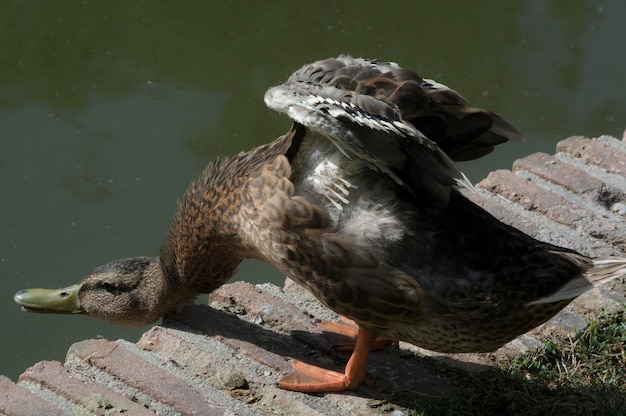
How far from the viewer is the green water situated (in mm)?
5082

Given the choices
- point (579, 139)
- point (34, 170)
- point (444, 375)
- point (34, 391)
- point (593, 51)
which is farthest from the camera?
point (593, 51)

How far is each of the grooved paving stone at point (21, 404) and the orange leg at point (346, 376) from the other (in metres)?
0.79

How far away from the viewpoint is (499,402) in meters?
3.17

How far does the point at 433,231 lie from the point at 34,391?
1416 mm

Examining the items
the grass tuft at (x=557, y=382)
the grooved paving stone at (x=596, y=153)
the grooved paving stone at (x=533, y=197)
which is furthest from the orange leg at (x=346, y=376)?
the grooved paving stone at (x=596, y=153)

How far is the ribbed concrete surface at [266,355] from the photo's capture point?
3098mm

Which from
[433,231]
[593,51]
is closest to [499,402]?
[433,231]

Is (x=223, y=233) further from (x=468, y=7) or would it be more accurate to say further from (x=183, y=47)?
(x=468, y=7)

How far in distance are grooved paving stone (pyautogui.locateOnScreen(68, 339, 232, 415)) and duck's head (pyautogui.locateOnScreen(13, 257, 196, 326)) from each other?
1.71ft

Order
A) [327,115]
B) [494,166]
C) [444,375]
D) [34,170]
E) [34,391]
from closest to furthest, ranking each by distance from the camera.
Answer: [327,115], [34,391], [444,375], [34,170], [494,166]

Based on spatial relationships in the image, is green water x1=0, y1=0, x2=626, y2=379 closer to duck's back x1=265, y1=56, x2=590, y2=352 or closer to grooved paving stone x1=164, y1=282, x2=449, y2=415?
grooved paving stone x1=164, y1=282, x2=449, y2=415

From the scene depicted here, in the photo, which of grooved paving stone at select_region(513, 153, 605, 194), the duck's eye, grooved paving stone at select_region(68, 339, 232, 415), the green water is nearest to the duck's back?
grooved paving stone at select_region(68, 339, 232, 415)

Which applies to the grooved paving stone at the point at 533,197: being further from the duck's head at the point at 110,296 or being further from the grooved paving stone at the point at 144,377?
the grooved paving stone at the point at 144,377

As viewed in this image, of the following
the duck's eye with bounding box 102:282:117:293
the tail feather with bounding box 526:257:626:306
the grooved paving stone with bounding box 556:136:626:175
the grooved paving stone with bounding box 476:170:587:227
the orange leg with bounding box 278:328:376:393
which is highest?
the grooved paving stone with bounding box 556:136:626:175
